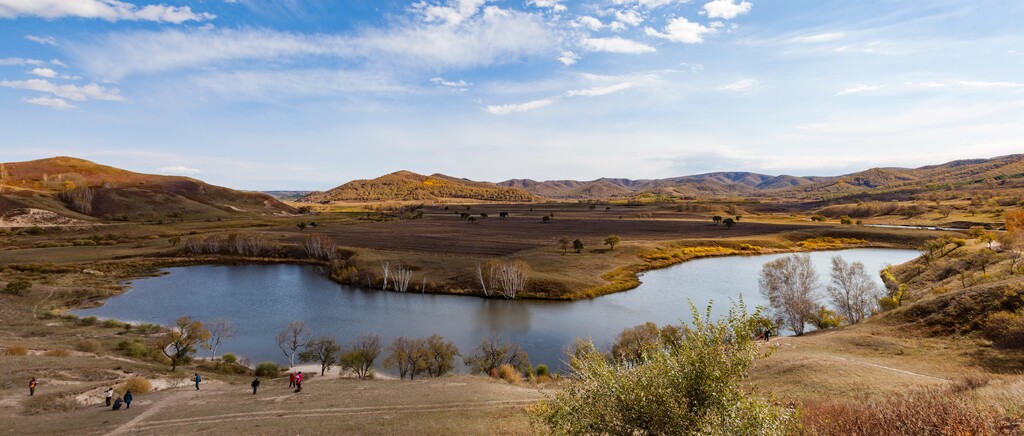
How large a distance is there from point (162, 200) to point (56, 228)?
5356 cm

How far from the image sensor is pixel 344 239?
350ft

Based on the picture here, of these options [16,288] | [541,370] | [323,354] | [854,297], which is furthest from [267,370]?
[854,297]

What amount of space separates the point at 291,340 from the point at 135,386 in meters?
14.8

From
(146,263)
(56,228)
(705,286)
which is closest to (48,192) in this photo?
(56,228)

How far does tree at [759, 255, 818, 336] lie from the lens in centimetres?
4309

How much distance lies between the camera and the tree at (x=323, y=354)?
36.2m

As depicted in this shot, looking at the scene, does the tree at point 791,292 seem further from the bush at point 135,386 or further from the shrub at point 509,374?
the bush at point 135,386

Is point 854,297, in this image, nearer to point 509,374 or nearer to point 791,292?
point 791,292

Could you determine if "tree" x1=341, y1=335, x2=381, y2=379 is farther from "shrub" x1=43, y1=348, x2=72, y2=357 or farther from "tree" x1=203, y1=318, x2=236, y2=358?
"shrub" x1=43, y1=348, x2=72, y2=357

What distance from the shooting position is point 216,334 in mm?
42375

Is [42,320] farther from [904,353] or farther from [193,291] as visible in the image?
[904,353]

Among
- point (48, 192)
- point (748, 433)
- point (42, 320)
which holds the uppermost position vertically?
point (48, 192)

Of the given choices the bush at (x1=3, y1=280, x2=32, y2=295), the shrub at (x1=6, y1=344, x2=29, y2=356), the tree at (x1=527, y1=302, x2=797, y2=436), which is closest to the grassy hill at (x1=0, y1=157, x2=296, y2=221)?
the bush at (x1=3, y1=280, x2=32, y2=295)

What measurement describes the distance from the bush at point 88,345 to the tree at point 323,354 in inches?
600
